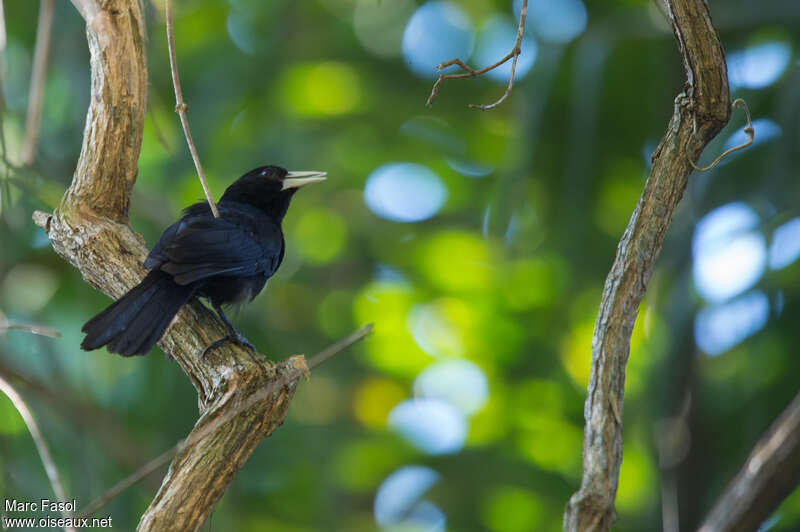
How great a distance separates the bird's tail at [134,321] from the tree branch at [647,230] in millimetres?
1745

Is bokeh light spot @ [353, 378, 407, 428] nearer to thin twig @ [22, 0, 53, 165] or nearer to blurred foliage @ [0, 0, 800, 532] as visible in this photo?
blurred foliage @ [0, 0, 800, 532]

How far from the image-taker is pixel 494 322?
23.4ft

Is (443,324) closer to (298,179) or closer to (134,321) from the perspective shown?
(298,179)

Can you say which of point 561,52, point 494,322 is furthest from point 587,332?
point 561,52

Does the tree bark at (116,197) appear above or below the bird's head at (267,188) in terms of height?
above

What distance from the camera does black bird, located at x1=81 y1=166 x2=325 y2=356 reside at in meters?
3.02

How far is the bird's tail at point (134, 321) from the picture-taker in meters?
2.98

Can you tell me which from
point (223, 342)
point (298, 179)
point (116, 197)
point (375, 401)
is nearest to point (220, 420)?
point (223, 342)

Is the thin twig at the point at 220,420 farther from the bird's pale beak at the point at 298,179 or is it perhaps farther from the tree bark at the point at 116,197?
the bird's pale beak at the point at 298,179

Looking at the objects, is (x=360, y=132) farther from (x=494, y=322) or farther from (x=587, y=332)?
(x=587, y=332)

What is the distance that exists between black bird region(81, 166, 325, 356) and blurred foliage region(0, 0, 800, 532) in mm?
553

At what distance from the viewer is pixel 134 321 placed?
299 centimetres

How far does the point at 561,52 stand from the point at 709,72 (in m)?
3.43

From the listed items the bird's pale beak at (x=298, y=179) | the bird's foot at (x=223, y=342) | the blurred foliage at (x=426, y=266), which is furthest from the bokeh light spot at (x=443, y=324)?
the bird's foot at (x=223, y=342)
